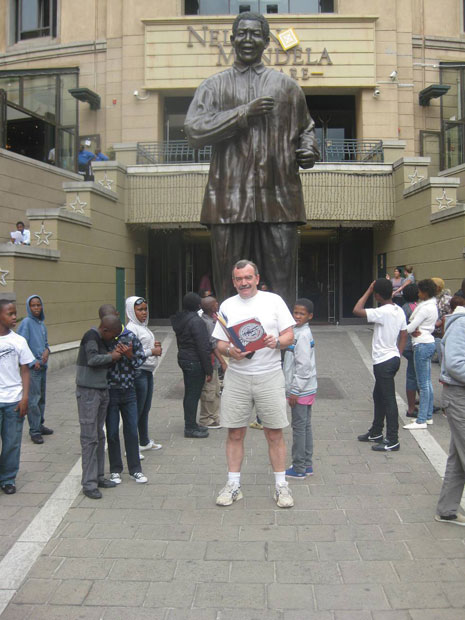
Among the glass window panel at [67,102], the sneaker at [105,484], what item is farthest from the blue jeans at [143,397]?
the glass window panel at [67,102]

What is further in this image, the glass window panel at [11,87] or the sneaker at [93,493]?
the glass window panel at [11,87]

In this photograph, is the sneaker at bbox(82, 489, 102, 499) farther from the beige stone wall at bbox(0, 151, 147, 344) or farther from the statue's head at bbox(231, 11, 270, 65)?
the beige stone wall at bbox(0, 151, 147, 344)

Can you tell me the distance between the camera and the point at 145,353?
230 inches

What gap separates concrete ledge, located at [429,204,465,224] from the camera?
13.0 m

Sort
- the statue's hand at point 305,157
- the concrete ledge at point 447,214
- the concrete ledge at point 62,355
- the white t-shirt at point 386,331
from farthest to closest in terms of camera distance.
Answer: the concrete ledge at point 447,214 → the concrete ledge at point 62,355 → the white t-shirt at point 386,331 → the statue's hand at point 305,157

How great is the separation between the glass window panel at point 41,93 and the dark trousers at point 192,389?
54.3 ft

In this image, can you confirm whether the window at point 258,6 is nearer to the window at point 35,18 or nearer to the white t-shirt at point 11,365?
the window at point 35,18

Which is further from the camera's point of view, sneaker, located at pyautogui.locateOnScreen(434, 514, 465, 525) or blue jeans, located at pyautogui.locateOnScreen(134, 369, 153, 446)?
blue jeans, located at pyautogui.locateOnScreen(134, 369, 153, 446)

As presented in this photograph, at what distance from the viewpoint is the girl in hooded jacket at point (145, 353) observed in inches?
231

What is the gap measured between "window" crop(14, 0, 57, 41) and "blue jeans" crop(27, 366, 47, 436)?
19.0m

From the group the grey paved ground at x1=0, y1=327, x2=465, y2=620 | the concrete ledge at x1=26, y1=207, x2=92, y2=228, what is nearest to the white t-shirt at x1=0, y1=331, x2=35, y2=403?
the grey paved ground at x1=0, y1=327, x2=465, y2=620

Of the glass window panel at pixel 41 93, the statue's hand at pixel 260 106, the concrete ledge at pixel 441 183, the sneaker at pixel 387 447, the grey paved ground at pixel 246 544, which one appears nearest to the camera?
the grey paved ground at pixel 246 544

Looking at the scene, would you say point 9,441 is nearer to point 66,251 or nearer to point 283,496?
point 283,496

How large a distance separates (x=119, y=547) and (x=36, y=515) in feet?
3.21
